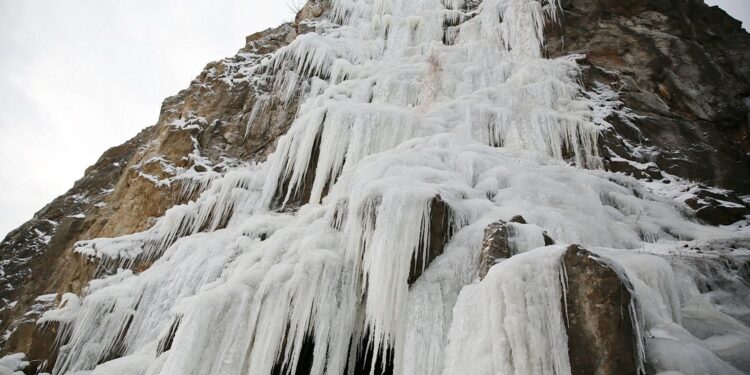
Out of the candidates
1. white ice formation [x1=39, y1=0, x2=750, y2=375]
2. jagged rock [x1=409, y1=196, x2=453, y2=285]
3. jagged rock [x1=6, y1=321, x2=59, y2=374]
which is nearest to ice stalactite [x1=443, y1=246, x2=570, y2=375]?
white ice formation [x1=39, y1=0, x2=750, y2=375]

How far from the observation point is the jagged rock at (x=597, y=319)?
7.90 ft

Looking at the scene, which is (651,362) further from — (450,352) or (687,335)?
(450,352)

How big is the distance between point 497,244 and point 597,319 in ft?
3.85

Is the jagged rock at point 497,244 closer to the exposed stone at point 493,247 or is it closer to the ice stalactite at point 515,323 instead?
the exposed stone at point 493,247

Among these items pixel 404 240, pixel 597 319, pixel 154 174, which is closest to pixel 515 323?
pixel 597 319

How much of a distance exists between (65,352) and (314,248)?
6.22 m

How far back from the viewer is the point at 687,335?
264 centimetres

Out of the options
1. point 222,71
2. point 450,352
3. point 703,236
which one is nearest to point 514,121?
point 703,236

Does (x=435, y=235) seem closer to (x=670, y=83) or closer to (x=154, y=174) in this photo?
(x=670, y=83)

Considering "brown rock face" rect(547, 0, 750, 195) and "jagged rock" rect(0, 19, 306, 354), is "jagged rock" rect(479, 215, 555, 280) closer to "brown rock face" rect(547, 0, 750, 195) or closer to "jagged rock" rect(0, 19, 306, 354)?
"brown rock face" rect(547, 0, 750, 195)

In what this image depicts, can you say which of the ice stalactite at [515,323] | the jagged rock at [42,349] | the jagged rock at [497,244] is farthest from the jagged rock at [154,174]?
the ice stalactite at [515,323]

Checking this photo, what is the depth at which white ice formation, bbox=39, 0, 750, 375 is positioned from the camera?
112 inches

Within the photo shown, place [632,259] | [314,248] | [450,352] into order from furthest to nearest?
[314,248]
[632,259]
[450,352]

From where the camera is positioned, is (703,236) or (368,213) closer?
(368,213)
